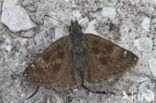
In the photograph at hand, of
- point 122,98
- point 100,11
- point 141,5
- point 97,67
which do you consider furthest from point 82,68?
point 141,5

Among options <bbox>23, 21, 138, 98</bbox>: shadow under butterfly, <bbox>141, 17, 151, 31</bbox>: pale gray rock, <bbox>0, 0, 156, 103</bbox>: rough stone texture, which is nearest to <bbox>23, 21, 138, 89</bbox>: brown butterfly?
<bbox>23, 21, 138, 98</bbox>: shadow under butterfly

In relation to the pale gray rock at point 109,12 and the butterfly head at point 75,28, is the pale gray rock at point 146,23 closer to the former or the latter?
the pale gray rock at point 109,12

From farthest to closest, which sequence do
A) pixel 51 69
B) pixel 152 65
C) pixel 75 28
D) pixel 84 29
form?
pixel 84 29, pixel 152 65, pixel 75 28, pixel 51 69

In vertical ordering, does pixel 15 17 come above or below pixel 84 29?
above

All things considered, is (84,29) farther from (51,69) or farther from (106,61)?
(51,69)

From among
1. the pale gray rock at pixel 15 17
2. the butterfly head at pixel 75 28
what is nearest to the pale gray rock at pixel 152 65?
the butterfly head at pixel 75 28

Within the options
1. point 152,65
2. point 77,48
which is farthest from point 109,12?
point 152,65

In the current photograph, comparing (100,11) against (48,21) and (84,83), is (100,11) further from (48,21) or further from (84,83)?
(84,83)
